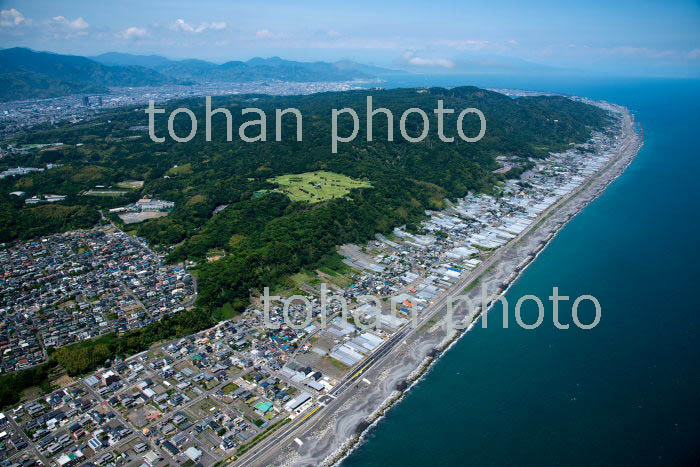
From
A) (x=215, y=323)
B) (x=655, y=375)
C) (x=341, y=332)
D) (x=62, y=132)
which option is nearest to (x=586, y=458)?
(x=655, y=375)

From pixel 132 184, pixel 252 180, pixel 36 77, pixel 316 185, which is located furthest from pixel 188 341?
pixel 36 77

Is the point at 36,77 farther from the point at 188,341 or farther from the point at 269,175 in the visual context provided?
the point at 188,341

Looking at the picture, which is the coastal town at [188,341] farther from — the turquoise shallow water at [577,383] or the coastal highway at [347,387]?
the turquoise shallow water at [577,383]

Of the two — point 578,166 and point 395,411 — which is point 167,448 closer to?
point 395,411

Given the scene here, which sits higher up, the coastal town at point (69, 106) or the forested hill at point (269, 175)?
the coastal town at point (69, 106)

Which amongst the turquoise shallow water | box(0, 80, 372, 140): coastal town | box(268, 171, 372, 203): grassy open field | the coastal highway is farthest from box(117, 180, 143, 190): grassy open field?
the turquoise shallow water

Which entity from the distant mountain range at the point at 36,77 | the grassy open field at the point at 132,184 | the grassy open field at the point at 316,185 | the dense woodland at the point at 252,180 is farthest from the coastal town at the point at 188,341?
the distant mountain range at the point at 36,77
